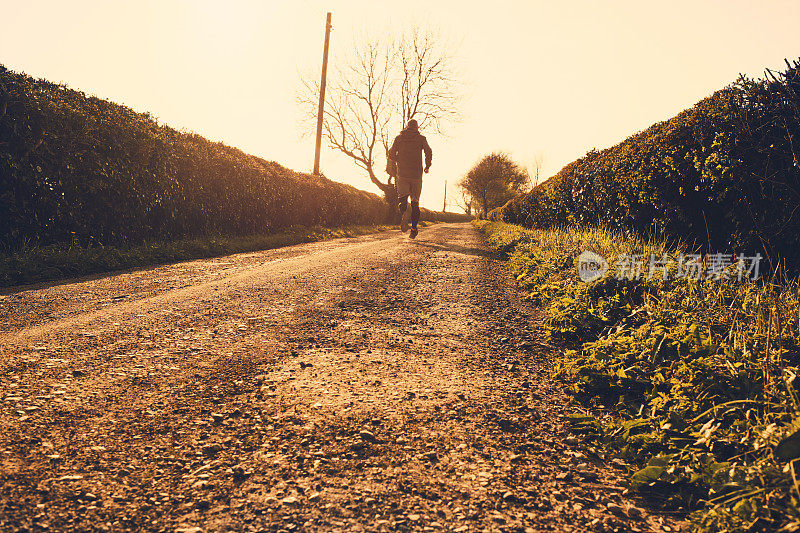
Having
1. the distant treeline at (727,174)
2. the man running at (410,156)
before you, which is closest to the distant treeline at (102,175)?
the man running at (410,156)

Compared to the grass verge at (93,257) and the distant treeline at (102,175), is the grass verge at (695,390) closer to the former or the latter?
the grass verge at (93,257)

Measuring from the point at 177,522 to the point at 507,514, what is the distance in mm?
1034

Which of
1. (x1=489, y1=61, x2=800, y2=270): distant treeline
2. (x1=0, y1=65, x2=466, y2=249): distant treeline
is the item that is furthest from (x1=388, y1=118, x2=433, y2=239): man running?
(x1=489, y1=61, x2=800, y2=270): distant treeline

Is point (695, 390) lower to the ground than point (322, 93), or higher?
lower

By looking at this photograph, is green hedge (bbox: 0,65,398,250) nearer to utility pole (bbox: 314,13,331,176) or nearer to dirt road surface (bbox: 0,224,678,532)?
dirt road surface (bbox: 0,224,678,532)

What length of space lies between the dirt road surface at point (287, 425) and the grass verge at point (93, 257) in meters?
1.74

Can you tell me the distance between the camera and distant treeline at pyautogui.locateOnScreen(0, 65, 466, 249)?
577 cm

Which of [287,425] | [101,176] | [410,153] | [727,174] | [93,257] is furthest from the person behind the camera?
[410,153]

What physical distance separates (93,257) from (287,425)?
5.41 meters

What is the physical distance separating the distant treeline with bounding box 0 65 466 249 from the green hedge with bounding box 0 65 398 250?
1cm

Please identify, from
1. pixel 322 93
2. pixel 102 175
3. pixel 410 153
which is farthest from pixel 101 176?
pixel 322 93

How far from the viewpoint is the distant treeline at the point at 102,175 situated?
577 centimetres

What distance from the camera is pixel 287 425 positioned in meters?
1.98

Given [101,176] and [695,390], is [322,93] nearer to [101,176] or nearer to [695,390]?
[101,176]
